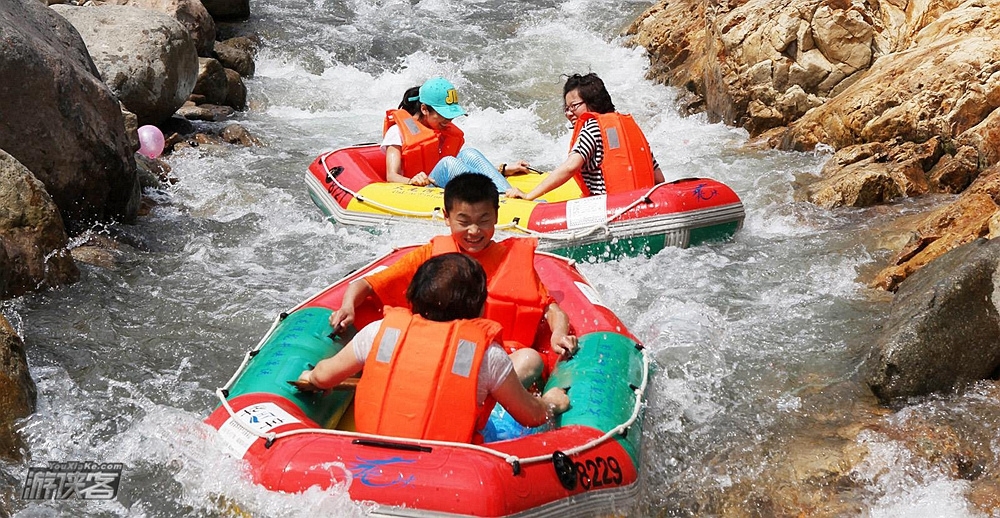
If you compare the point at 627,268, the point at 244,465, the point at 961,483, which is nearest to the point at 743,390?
the point at 961,483

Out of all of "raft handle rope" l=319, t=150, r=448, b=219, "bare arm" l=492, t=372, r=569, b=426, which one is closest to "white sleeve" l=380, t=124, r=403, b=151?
"raft handle rope" l=319, t=150, r=448, b=219

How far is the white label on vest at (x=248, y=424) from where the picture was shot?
3828 mm

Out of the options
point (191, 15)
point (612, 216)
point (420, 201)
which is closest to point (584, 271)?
point (612, 216)

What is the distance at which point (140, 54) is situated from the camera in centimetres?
960

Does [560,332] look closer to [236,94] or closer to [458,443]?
[458,443]

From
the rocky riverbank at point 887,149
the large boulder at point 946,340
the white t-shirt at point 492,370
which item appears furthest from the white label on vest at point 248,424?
the large boulder at point 946,340

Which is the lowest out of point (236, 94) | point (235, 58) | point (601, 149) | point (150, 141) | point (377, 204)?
point (236, 94)

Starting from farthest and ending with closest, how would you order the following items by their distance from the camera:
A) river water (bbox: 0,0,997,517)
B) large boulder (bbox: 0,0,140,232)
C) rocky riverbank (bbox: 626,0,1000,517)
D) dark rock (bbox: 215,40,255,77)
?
dark rock (bbox: 215,40,255,77) → large boulder (bbox: 0,0,140,232) → rocky riverbank (bbox: 626,0,1000,517) → river water (bbox: 0,0,997,517)

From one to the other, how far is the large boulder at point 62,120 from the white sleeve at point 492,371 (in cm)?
440

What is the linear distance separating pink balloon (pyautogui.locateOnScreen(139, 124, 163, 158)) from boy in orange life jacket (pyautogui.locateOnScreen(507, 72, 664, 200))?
3.91 metres

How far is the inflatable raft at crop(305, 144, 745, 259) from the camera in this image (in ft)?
22.6

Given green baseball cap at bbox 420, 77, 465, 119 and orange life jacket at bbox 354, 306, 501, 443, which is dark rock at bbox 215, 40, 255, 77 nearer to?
green baseball cap at bbox 420, 77, 465, 119

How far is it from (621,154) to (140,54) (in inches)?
200

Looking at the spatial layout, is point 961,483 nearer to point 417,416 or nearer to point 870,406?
point 870,406
